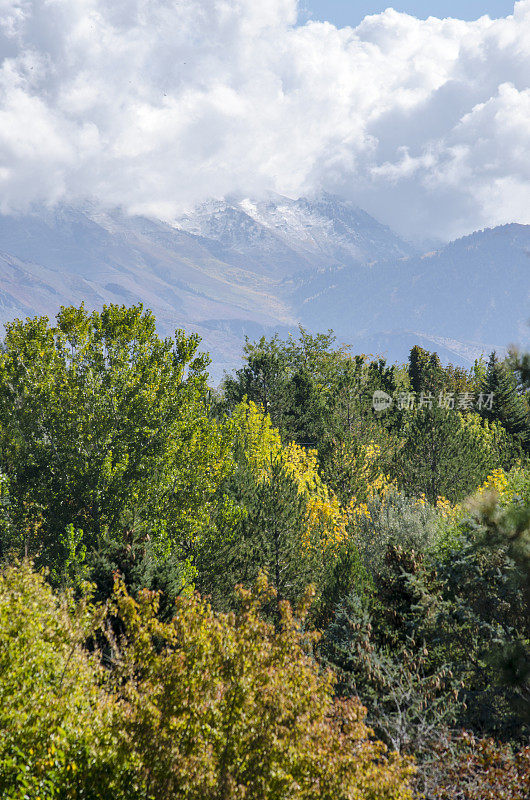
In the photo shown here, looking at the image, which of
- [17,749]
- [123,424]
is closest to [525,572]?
[17,749]

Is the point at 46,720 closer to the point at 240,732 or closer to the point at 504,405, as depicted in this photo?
the point at 240,732

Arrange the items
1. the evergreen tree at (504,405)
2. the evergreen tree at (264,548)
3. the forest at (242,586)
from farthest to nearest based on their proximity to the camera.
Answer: the evergreen tree at (504,405), the evergreen tree at (264,548), the forest at (242,586)

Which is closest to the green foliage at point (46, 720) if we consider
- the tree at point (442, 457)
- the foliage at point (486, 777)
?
the foliage at point (486, 777)

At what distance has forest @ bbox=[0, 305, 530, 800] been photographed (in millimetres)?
8953

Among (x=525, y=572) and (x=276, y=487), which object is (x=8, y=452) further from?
(x=525, y=572)

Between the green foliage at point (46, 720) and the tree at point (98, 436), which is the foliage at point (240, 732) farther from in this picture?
the tree at point (98, 436)

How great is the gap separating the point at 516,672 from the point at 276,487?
1581cm

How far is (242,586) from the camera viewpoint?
12.1 metres

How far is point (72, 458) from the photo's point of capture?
23516mm

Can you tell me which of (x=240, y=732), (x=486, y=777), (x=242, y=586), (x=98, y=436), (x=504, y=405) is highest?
(x=504, y=405)

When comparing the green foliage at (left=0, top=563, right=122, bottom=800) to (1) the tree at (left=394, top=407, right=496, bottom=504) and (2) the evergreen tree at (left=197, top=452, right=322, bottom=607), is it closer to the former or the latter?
(2) the evergreen tree at (left=197, top=452, right=322, bottom=607)

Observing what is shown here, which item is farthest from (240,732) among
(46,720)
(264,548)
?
(264,548)

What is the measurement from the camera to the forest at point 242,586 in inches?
352

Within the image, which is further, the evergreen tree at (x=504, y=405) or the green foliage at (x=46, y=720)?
the evergreen tree at (x=504, y=405)
